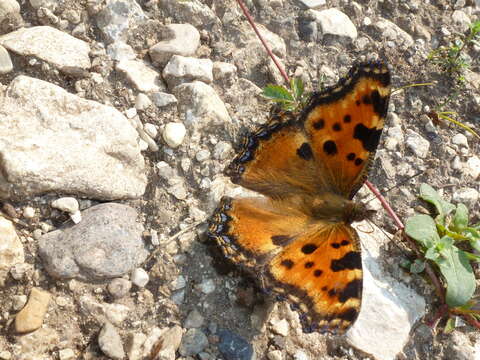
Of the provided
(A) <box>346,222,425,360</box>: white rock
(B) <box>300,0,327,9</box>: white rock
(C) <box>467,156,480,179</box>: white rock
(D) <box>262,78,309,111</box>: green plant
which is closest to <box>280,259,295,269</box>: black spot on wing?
(A) <box>346,222,425,360</box>: white rock

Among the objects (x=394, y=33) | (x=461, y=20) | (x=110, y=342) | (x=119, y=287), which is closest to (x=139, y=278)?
(x=119, y=287)

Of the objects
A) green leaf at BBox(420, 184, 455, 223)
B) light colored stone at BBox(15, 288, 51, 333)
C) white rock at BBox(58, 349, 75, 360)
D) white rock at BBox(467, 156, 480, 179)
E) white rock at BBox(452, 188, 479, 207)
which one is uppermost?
white rock at BBox(467, 156, 480, 179)

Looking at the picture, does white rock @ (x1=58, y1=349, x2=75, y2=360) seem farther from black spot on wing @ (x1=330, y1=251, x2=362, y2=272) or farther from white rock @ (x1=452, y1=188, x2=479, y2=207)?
white rock @ (x1=452, y1=188, x2=479, y2=207)

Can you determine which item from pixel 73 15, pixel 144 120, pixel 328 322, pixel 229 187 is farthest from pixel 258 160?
pixel 73 15

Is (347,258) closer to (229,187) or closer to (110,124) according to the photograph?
(229,187)

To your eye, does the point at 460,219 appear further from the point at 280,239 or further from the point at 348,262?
the point at 280,239

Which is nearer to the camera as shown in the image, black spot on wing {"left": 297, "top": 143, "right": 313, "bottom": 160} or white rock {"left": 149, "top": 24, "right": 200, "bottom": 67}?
black spot on wing {"left": 297, "top": 143, "right": 313, "bottom": 160}

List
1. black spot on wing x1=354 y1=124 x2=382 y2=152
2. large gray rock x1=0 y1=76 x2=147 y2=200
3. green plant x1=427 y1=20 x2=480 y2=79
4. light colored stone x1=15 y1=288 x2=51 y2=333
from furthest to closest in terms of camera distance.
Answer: green plant x1=427 y1=20 x2=480 y2=79
black spot on wing x1=354 y1=124 x2=382 y2=152
large gray rock x1=0 y1=76 x2=147 y2=200
light colored stone x1=15 y1=288 x2=51 y2=333
